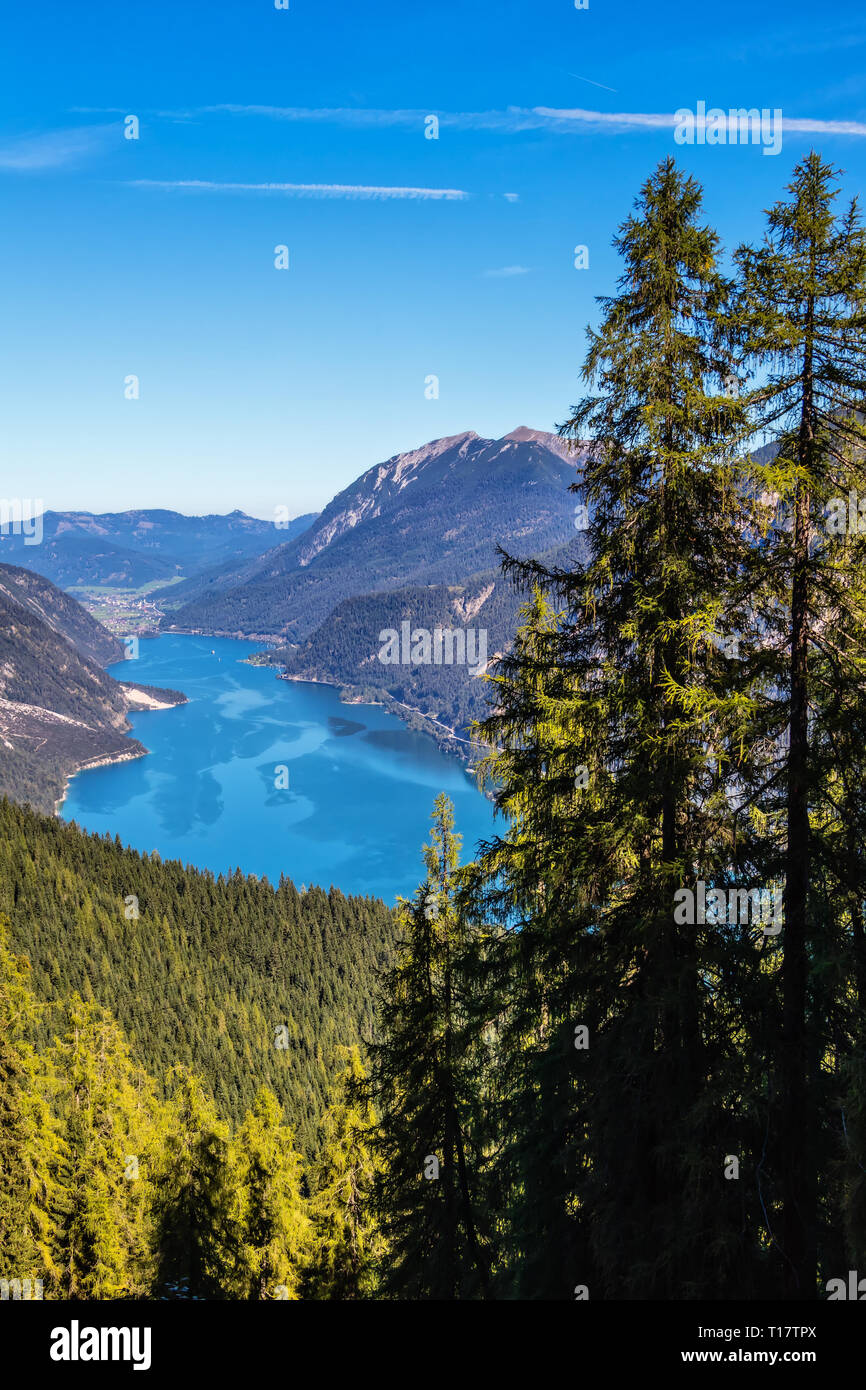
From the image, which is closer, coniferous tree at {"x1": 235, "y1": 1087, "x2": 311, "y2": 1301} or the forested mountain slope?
coniferous tree at {"x1": 235, "y1": 1087, "x2": 311, "y2": 1301}

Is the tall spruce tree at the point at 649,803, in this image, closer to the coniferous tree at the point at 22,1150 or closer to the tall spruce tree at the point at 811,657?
the tall spruce tree at the point at 811,657

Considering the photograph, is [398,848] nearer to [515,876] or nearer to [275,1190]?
[275,1190]

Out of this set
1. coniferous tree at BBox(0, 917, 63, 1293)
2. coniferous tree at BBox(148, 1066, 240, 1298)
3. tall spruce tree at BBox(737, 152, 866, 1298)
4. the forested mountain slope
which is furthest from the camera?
the forested mountain slope

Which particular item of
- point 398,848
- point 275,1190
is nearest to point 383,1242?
point 275,1190

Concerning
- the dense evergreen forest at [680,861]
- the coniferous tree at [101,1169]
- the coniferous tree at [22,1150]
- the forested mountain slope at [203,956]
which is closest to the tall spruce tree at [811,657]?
the dense evergreen forest at [680,861]

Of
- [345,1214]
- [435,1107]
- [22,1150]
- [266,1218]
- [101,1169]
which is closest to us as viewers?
[435,1107]

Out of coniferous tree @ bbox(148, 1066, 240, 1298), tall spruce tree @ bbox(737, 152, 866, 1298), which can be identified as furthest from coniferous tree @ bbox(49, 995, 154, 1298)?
tall spruce tree @ bbox(737, 152, 866, 1298)

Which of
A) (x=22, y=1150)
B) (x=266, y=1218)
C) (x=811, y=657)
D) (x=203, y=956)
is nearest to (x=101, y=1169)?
(x=22, y=1150)

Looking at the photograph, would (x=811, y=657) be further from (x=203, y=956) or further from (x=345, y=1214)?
(x=203, y=956)

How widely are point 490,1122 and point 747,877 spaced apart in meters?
6.21

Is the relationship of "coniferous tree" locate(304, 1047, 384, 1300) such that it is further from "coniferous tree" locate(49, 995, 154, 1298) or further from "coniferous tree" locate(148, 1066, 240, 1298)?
"coniferous tree" locate(49, 995, 154, 1298)

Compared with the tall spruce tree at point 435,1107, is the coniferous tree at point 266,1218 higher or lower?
lower

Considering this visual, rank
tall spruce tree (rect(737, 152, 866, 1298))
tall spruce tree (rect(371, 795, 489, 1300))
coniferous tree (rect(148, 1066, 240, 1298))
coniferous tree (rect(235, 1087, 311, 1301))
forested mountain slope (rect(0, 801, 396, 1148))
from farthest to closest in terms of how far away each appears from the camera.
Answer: forested mountain slope (rect(0, 801, 396, 1148)) → coniferous tree (rect(148, 1066, 240, 1298)) → coniferous tree (rect(235, 1087, 311, 1301)) → tall spruce tree (rect(371, 795, 489, 1300)) → tall spruce tree (rect(737, 152, 866, 1298))

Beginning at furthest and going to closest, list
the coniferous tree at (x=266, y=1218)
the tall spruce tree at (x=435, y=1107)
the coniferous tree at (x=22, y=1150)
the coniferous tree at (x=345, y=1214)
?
the coniferous tree at (x=266, y=1218) < the coniferous tree at (x=345, y=1214) < the coniferous tree at (x=22, y=1150) < the tall spruce tree at (x=435, y=1107)
